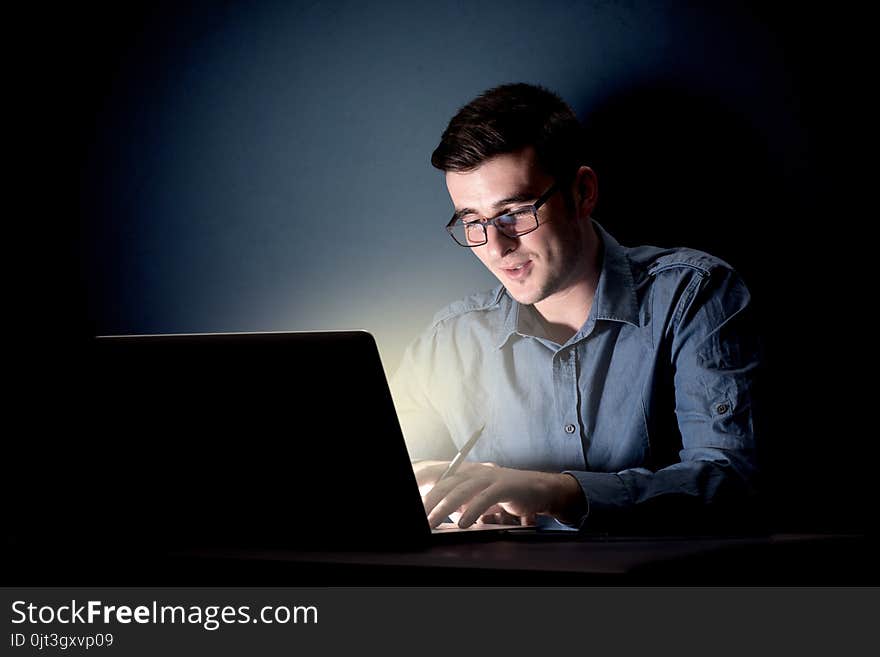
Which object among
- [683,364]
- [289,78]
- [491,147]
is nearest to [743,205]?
[683,364]

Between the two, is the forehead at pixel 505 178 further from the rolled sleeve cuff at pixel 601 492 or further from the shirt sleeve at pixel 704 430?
the rolled sleeve cuff at pixel 601 492

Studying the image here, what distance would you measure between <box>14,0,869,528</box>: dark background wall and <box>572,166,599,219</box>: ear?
0.10 metres

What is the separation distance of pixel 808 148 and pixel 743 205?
0.17 metres

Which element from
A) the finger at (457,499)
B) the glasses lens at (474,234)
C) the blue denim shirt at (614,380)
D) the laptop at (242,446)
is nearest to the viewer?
the laptop at (242,446)

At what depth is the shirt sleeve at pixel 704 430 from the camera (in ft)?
4.58

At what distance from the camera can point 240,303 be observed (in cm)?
249

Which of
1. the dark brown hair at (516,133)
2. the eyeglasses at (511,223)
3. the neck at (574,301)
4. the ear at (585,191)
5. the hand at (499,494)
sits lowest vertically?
the hand at (499,494)

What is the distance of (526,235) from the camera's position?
1.96 metres

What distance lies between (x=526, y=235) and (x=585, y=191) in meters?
0.18

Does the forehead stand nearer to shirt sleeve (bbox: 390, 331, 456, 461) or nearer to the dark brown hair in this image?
the dark brown hair

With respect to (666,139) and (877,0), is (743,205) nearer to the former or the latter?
(666,139)

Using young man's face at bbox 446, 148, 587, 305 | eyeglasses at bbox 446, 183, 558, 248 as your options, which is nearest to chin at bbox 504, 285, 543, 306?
young man's face at bbox 446, 148, 587, 305

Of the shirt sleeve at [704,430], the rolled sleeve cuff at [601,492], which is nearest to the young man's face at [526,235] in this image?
the shirt sleeve at [704,430]

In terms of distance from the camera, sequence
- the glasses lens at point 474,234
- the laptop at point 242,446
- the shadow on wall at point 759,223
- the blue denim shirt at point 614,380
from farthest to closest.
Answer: the glasses lens at point 474,234 < the shadow on wall at point 759,223 < the blue denim shirt at point 614,380 < the laptop at point 242,446
